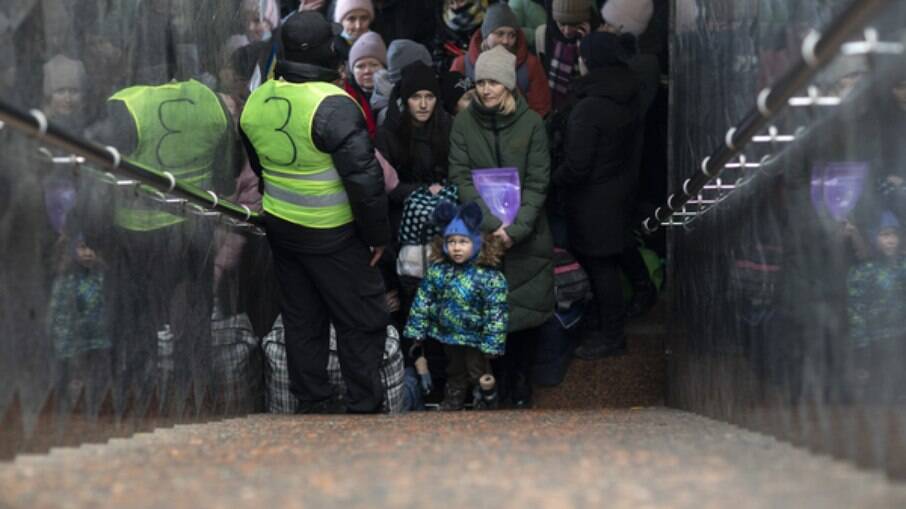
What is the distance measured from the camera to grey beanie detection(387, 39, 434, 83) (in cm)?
1118

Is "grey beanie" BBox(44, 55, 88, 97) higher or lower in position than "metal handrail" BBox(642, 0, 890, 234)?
higher

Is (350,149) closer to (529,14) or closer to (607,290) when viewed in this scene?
(607,290)

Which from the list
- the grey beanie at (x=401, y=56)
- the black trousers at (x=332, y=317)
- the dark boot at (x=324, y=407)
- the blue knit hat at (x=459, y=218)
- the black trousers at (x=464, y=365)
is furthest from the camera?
the grey beanie at (x=401, y=56)

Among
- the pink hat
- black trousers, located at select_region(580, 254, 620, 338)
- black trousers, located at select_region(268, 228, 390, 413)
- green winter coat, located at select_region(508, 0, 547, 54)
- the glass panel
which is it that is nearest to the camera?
the glass panel

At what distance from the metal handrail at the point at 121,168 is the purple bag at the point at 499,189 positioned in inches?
54.0

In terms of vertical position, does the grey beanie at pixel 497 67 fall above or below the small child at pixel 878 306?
above

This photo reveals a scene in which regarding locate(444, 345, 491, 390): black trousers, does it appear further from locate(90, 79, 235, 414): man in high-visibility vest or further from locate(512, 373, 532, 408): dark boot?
locate(90, 79, 235, 414): man in high-visibility vest

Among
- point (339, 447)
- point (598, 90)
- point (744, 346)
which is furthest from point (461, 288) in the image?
point (339, 447)

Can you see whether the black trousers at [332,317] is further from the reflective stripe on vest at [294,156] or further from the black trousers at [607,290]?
the black trousers at [607,290]

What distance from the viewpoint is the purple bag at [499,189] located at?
33.2ft

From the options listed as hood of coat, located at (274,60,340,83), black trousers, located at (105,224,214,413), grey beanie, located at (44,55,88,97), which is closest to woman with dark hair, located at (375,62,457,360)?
hood of coat, located at (274,60,340,83)

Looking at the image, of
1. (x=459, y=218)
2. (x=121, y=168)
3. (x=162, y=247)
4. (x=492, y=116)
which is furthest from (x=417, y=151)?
(x=121, y=168)

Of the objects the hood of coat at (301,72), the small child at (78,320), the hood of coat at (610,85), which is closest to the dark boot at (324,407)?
the hood of coat at (301,72)

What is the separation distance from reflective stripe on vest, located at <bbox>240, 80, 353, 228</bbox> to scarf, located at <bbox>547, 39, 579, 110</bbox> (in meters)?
2.84
